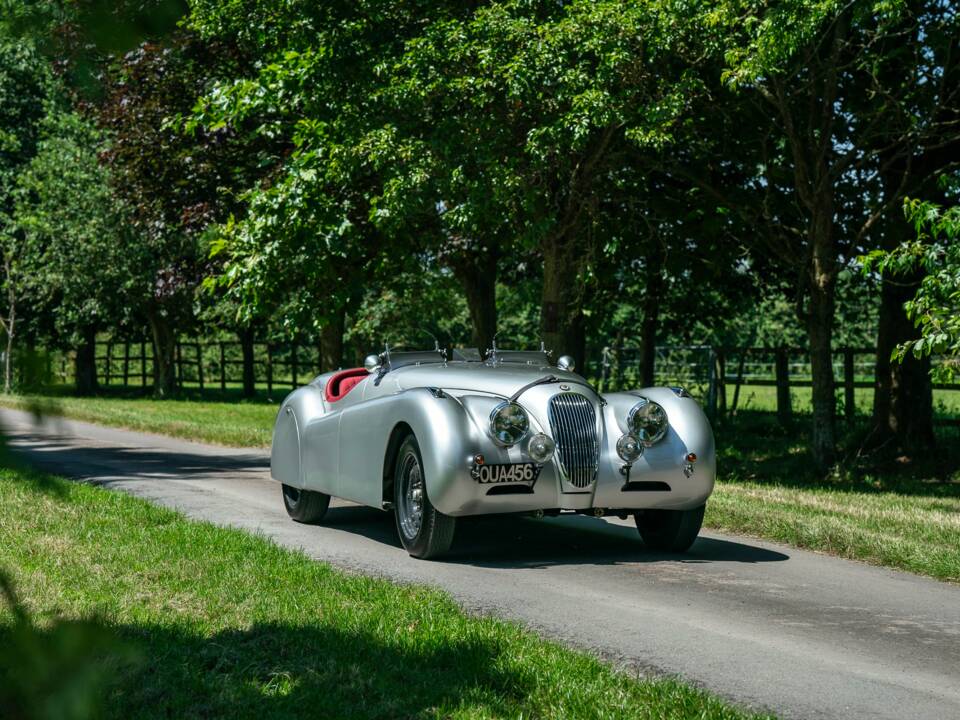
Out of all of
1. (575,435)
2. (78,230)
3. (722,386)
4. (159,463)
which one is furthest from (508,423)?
(78,230)

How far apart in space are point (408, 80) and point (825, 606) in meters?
8.92

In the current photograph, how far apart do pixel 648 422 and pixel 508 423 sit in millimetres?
1048

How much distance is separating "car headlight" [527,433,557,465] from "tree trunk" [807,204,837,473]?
795 centimetres

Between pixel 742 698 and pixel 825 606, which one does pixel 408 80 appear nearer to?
pixel 825 606

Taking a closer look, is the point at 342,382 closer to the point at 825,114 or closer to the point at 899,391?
the point at 825,114

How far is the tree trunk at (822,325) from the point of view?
1479cm

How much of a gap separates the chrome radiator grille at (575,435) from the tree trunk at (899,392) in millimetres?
11035

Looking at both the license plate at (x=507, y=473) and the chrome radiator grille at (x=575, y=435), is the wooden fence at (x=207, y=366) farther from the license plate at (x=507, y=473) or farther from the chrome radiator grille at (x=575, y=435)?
the license plate at (x=507, y=473)

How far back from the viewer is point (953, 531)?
31.6 ft

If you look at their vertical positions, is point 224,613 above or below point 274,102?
below

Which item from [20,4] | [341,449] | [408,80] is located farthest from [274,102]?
[20,4]

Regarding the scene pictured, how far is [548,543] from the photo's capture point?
9.13 metres

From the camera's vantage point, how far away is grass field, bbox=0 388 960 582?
8.70m

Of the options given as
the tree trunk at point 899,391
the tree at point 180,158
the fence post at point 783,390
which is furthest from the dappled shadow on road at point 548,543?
the fence post at point 783,390
